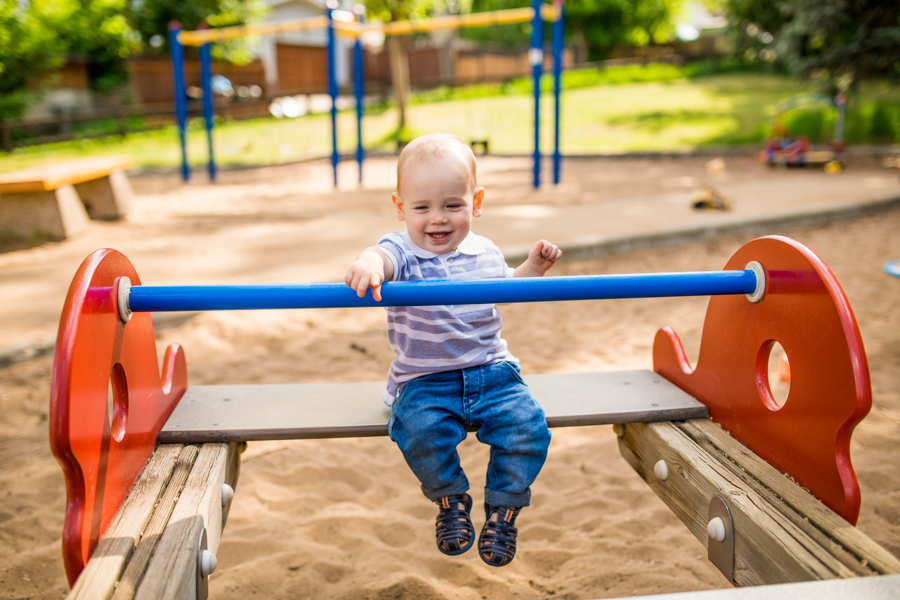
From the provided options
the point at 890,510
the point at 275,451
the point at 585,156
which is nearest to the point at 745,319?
the point at 890,510

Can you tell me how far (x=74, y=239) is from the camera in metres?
6.07

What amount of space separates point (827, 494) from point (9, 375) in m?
3.43

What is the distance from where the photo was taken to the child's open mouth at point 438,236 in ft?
5.86

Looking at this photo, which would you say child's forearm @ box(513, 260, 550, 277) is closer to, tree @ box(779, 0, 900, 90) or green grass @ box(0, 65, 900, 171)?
tree @ box(779, 0, 900, 90)

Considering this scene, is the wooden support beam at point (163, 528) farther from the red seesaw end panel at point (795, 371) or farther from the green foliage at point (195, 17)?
the green foliage at point (195, 17)

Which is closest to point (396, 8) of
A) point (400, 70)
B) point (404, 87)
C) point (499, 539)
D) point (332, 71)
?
point (400, 70)

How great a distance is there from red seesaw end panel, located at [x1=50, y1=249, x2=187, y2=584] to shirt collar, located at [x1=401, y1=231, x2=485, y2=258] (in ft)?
2.31

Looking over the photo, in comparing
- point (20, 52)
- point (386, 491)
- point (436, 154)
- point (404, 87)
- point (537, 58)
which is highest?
point (20, 52)

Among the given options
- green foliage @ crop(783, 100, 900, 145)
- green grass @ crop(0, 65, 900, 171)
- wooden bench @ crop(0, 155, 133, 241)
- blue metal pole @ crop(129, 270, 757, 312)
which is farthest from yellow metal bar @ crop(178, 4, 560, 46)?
blue metal pole @ crop(129, 270, 757, 312)

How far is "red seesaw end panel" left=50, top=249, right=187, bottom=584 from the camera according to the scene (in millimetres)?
1228

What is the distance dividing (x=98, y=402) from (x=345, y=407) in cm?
66

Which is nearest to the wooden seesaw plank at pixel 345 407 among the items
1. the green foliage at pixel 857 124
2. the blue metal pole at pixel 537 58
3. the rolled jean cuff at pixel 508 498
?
the rolled jean cuff at pixel 508 498

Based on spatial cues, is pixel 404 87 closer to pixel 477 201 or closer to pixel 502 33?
pixel 477 201

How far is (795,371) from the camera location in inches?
61.2
